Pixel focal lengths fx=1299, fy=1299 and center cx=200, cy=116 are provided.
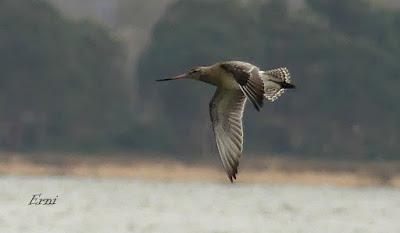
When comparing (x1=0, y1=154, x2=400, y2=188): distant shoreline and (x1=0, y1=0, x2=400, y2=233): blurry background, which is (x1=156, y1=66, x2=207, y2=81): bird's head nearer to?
(x1=0, y1=0, x2=400, y2=233): blurry background

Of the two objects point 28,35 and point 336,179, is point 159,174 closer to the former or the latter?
point 336,179

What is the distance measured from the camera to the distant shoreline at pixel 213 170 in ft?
237

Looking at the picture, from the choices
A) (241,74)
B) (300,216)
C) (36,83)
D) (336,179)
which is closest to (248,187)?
(336,179)

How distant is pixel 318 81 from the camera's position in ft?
262

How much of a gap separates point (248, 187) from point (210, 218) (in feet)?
97.3

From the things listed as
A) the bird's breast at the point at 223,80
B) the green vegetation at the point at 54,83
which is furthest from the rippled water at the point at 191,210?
the green vegetation at the point at 54,83

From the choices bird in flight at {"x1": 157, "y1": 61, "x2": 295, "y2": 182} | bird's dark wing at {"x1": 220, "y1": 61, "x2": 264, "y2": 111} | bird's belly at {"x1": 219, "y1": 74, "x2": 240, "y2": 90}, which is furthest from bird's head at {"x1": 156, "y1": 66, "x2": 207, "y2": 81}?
bird's dark wing at {"x1": 220, "y1": 61, "x2": 264, "y2": 111}

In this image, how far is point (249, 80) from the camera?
1598cm

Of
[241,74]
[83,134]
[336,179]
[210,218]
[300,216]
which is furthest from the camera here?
[83,134]

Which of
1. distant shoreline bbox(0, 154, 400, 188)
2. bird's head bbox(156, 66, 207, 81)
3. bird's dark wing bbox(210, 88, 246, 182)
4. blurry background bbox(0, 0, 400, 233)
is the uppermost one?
blurry background bbox(0, 0, 400, 233)

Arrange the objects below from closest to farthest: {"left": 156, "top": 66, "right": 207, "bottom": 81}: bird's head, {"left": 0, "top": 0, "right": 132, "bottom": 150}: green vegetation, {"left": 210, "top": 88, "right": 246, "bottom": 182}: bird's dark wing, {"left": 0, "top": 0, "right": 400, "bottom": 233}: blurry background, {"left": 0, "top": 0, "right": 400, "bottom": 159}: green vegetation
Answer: {"left": 210, "top": 88, "right": 246, "bottom": 182}: bird's dark wing → {"left": 156, "top": 66, "right": 207, "bottom": 81}: bird's head → {"left": 0, "top": 0, "right": 400, "bottom": 233}: blurry background → {"left": 0, "top": 0, "right": 400, "bottom": 159}: green vegetation → {"left": 0, "top": 0, "right": 132, "bottom": 150}: green vegetation

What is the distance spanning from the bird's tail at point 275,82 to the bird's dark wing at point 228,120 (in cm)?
43

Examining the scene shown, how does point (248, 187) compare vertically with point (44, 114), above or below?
below

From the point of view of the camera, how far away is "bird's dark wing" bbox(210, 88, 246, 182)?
16.9 m
